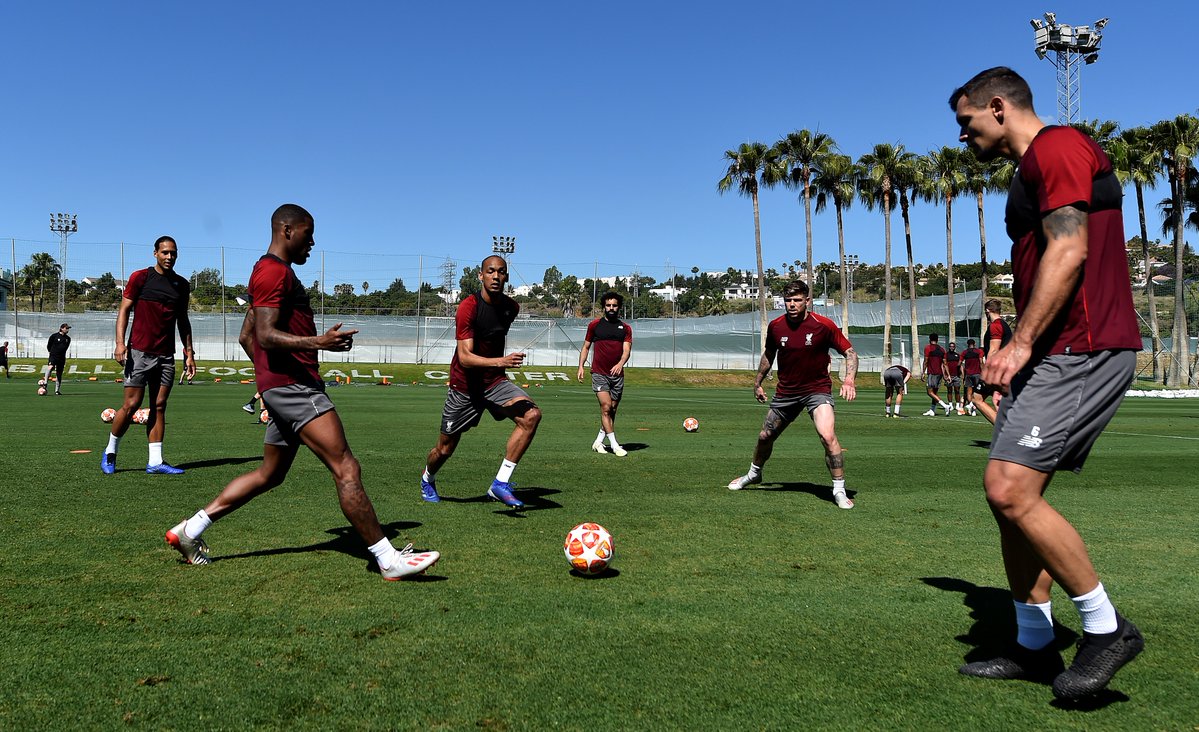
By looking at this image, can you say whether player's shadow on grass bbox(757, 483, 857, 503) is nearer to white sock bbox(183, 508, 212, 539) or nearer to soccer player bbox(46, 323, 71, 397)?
white sock bbox(183, 508, 212, 539)

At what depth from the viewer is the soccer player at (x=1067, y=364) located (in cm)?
342

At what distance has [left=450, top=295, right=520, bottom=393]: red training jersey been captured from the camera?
7.83 m

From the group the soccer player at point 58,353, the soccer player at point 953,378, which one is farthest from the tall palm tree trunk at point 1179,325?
the soccer player at point 58,353

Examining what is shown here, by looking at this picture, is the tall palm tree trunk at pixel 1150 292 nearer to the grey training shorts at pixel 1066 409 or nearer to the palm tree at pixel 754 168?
the palm tree at pixel 754 168

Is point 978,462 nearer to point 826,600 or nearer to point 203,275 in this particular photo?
point 826,600

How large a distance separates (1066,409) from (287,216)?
14.3ft

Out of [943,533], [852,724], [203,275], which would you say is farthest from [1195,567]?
[203,275]

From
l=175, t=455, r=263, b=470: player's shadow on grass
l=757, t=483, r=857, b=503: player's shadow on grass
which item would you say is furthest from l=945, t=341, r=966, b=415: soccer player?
l=175, t=455, r=263, b=470: player's shadow on grass

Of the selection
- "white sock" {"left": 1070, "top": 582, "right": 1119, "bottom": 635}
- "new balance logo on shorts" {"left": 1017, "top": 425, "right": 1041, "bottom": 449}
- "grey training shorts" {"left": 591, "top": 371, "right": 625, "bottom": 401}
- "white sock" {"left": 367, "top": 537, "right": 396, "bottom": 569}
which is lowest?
"white sock" {"left": 367, "top": 537, "right": 396, "bottom": 569}

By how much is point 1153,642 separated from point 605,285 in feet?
207

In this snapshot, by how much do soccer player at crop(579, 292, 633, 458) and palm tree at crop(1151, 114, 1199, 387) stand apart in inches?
1493

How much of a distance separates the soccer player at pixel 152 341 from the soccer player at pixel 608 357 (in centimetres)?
538

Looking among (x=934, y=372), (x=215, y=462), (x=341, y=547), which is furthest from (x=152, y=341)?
(x=934, y=372)

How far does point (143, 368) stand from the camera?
9.46 metres
